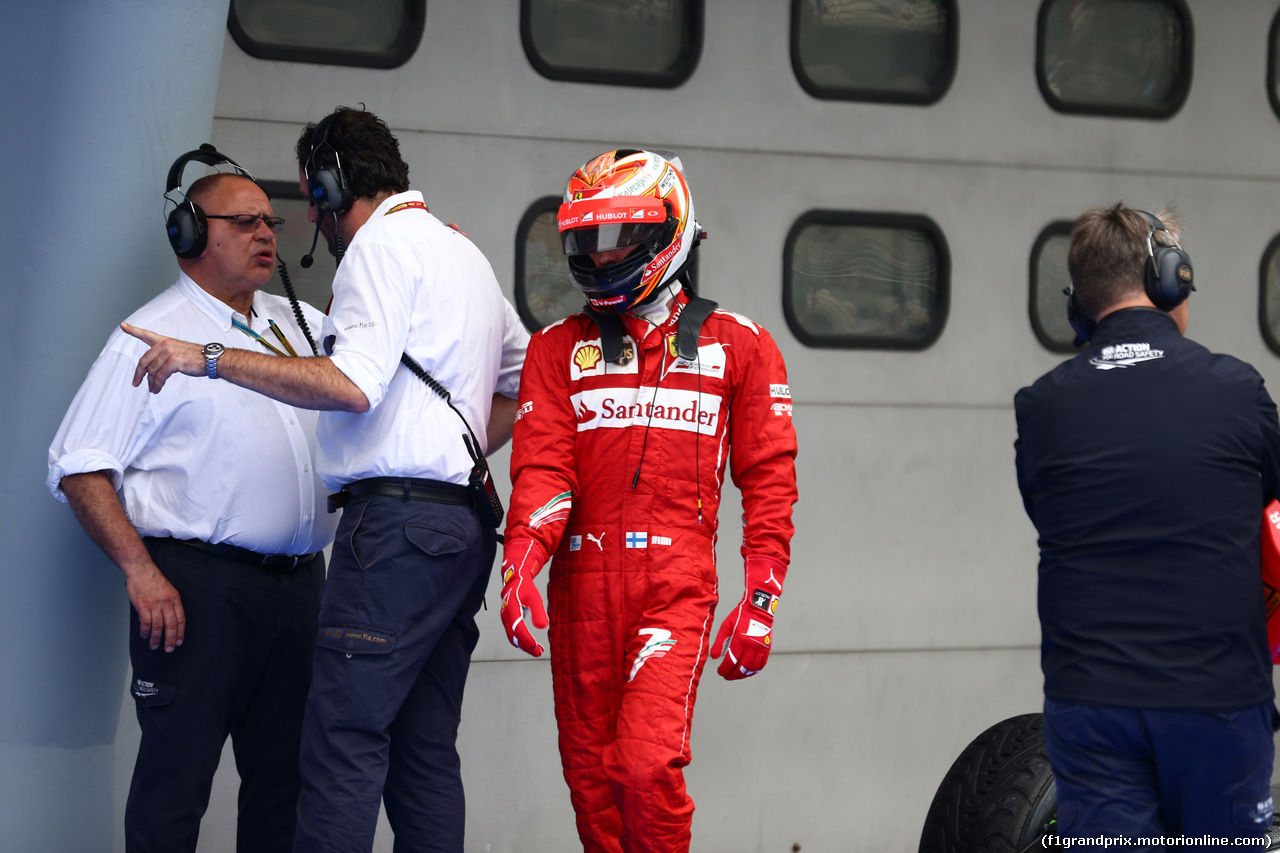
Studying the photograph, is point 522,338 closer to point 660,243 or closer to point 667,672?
point 660,243

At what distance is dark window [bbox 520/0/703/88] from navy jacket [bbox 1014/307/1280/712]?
2.35m

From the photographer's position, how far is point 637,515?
9.04 ft

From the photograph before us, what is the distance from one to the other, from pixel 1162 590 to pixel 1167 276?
1.92 feet

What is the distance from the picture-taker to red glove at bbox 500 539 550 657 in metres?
2.65

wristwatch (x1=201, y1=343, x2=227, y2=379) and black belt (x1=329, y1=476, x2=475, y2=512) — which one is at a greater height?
wristwatch (x1=201, y1=343, x2=227, y2=379)

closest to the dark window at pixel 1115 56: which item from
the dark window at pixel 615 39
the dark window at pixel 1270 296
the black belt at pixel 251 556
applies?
the dark window at pixel 1270 296

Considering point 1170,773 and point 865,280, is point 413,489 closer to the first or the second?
point 1170,773

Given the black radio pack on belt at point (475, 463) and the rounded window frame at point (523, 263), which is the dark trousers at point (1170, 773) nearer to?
the black radio pack on belt at point (475, 463)

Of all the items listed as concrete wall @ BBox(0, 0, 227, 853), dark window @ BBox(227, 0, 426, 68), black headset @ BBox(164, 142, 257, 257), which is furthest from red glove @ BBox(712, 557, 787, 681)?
dark window @ BBox(227, 0, 426, 68)

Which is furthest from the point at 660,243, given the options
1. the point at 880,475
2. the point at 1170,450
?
the point at 880,475

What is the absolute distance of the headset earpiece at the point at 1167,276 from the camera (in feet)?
7.73

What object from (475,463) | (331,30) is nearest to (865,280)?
(331,30)

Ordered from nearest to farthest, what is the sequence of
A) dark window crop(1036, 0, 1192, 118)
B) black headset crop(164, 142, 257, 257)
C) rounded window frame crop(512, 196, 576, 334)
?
1. black headset crop(164, 142, 257, 257)
2. rounded window frame crop(512, 196, 576, 334)
3. dark window crop(1036, 0, 1192, 118)

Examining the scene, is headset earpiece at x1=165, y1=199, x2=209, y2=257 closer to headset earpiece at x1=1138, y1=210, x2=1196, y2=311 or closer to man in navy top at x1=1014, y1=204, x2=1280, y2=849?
man in navy top at x1=1014, y1=204, x2=1280, y2=849
